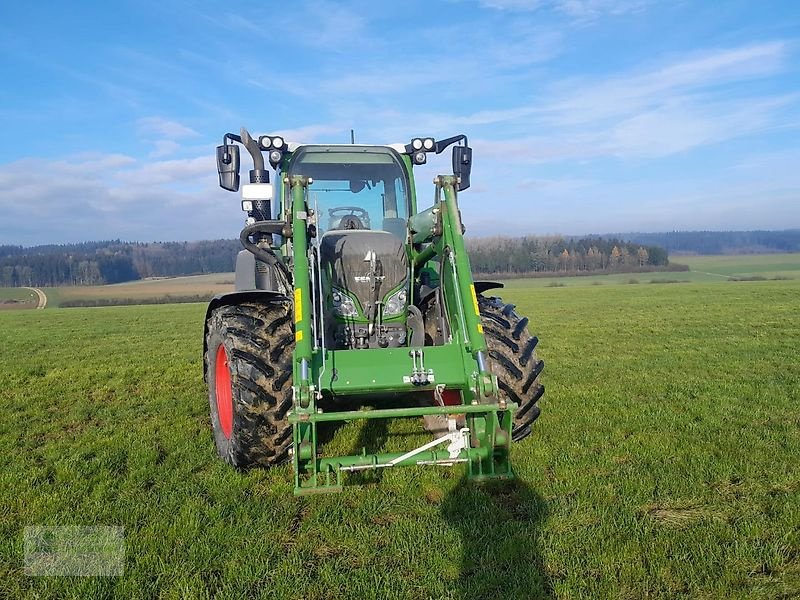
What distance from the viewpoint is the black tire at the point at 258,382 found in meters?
4.83

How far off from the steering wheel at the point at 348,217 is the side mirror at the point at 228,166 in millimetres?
1015

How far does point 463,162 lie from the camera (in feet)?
22.6

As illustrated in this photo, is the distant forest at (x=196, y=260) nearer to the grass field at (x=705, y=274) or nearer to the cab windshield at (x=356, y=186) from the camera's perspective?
the grass field at (x=705, y=274)

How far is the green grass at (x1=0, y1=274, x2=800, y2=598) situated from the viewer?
3.60 meters

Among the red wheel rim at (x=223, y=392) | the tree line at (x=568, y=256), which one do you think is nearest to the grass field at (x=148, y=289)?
the tree line at (x=568, y=256)

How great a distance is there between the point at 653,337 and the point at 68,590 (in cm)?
1468

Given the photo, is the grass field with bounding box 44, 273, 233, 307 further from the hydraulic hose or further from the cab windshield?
the hydraulic hose

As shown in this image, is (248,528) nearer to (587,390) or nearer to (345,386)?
(345,386)

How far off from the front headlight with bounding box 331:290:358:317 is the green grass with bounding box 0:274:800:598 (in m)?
1.26

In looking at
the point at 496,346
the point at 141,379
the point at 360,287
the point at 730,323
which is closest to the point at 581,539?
the point at 496,346

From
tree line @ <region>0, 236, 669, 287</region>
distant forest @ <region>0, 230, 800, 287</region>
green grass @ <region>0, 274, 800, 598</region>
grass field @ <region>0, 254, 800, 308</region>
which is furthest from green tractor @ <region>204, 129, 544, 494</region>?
tree line @ <region>0, 236, 669, 287</region>

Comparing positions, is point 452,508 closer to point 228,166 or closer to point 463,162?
point 463,162

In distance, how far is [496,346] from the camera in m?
5.50

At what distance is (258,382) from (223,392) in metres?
1.27
